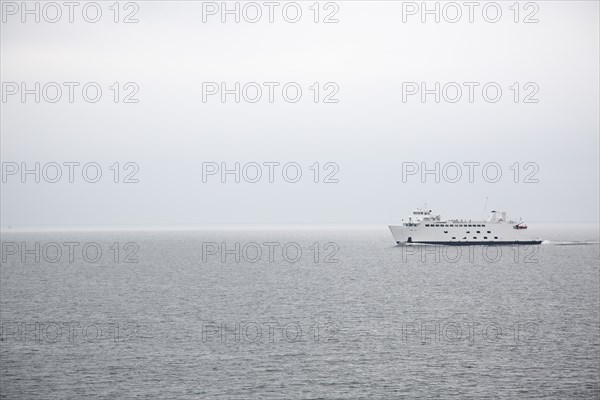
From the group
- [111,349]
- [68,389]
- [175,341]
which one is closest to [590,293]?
[175,341]

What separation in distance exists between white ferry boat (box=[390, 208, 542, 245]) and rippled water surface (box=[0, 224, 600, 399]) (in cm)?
6672

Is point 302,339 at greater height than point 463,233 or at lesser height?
lesser

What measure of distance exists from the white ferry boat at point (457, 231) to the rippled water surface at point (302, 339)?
219ft

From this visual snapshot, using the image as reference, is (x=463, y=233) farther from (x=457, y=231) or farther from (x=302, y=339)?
(x=302, y=339)

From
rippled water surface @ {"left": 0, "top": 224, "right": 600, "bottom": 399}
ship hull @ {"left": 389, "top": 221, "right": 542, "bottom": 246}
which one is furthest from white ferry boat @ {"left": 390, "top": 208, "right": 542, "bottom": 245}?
rippled water surface @ {"left": 0, "top": 224, "right": 600, "bottom": 399}

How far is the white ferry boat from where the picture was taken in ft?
571

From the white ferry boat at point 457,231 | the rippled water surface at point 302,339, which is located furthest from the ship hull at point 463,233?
the rippled water surface at point 302,339

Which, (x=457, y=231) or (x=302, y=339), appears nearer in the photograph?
(x=302, y=339)

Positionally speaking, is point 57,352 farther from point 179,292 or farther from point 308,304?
point 179,292

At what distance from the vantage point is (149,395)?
135 feet

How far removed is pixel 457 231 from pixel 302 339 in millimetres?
124333

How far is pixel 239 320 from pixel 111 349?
1640 cm

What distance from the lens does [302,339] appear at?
5644 centimetres

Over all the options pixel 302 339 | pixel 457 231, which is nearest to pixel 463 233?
pixel 457 231
